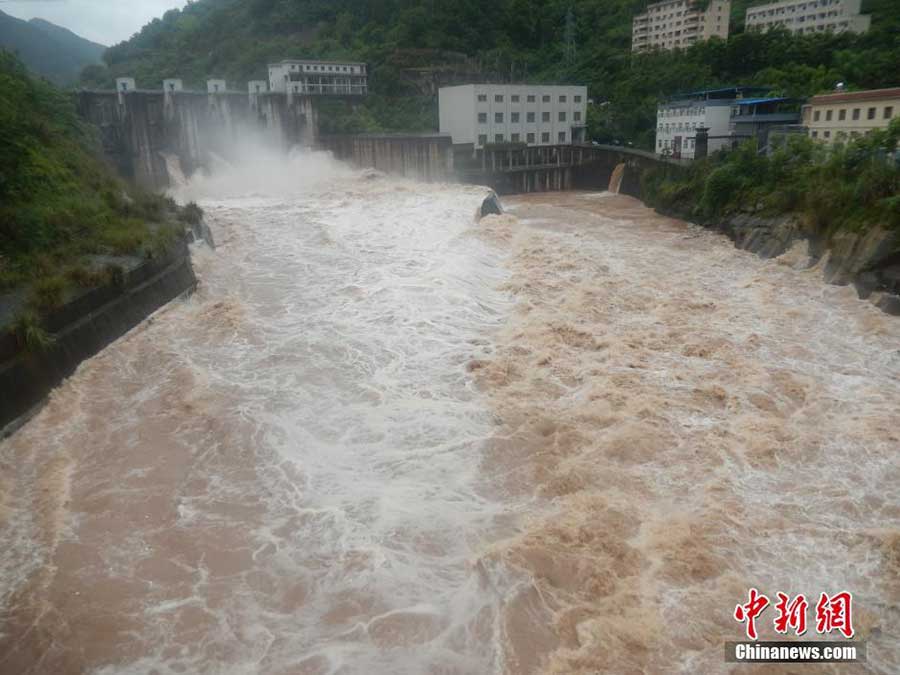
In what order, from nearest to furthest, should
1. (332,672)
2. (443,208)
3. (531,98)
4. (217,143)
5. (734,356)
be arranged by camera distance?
(332,672) < (734,356) < (443,208) < (217,143) < (531,98)

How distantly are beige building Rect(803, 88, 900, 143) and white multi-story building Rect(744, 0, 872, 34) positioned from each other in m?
26.3

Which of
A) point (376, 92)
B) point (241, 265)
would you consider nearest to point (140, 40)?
point (376, 92)

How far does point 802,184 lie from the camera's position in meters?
17.5

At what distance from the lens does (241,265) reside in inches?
656

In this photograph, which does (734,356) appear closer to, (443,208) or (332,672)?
(332,672)

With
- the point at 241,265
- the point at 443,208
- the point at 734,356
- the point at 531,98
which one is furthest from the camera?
the point at 531,98

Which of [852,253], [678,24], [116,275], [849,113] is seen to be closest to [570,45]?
[678,24]

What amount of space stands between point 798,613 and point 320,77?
48.1m

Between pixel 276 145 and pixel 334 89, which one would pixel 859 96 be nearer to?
pixel 276 145

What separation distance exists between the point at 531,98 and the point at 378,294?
2709cm

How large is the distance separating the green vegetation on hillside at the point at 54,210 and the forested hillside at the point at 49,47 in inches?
1978

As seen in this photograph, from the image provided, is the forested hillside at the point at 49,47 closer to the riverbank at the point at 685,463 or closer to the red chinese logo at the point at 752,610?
the riverbank at the point at 685,463

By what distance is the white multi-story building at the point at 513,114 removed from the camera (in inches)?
1394

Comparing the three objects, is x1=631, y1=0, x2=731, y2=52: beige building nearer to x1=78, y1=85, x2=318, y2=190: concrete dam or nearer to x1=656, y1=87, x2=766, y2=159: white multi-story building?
x1=656, y1=87, x2=766, y2=159: white multi-story building
